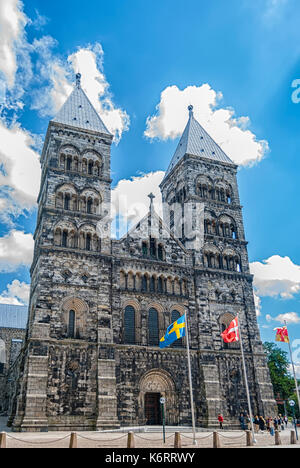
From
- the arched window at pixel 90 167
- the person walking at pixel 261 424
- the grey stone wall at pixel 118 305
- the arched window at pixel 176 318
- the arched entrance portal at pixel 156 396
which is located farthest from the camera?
the arched window at pixel 90 167

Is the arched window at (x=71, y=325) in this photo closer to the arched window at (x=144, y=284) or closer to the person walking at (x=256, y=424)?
the arched window at (x=144, y=284)

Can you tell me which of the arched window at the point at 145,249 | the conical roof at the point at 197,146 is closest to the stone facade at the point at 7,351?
the arched window at the point at 145,249

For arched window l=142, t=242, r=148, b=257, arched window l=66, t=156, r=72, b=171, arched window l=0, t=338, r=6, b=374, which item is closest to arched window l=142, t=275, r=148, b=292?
arched window l=142, t=242, r=148, b=257

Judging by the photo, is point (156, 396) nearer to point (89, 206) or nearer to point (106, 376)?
point (106, 376)

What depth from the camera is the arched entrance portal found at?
111 ft

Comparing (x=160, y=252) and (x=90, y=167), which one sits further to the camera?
(x=90, y=167)

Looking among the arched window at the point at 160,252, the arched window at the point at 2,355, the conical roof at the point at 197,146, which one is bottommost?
the arched window at the point at 2,355

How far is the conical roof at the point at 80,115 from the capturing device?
143ft

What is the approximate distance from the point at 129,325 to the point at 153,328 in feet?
7.35

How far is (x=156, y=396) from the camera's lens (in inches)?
1367

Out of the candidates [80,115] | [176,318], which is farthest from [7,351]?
[80,115]

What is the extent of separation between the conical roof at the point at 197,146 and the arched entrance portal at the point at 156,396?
2482 centimetres

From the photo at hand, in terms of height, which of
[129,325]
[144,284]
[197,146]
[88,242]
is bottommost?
[129,325]

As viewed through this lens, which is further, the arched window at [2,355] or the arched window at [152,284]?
the arched window at [2,355]
